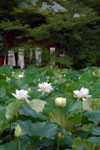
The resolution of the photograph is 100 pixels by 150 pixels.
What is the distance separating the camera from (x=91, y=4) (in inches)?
443

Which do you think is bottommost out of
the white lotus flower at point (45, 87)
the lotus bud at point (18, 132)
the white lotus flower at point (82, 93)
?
the white lotus flower at point (45, 87)

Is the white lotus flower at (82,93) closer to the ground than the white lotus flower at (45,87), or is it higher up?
higher up

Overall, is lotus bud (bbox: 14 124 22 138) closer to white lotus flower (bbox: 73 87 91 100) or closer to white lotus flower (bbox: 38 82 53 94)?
white lotus flower (bbox: 73 87 91 100)

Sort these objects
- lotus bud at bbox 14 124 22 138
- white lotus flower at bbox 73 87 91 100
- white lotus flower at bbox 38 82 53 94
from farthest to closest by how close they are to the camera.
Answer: white lotus flower at bbox 38 82 53 94
white lotus flower at bbox 73 87 91 100
lotus bud at bbox 14 124 22 138

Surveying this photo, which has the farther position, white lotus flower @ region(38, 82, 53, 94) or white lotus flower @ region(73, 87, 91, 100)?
white lotus flower @ region(38, 82, 53, 94)

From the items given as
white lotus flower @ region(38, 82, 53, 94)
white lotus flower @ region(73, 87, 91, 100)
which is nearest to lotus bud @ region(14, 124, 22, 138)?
white lotus flower @ region(73, 87, 91, 100)

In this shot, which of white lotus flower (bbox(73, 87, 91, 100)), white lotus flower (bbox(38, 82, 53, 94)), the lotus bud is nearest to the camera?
the lotus bud

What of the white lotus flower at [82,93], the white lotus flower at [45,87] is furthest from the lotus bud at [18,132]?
the white lotus flower at [45,87]

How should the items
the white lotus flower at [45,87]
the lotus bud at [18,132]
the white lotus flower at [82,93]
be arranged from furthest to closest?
the white lotus flower at [45,87] < the white lotus flower at [82,93] < the lotus bud at [18,132]

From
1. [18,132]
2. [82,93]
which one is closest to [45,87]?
[82,93]

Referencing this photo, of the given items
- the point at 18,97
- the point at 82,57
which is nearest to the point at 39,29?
the point at 82,57

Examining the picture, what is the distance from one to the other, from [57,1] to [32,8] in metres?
0.90

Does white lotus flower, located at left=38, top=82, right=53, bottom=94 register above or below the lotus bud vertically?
below

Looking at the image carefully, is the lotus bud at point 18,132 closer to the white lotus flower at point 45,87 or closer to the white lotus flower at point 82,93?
the white lotus flower at point 82,93
